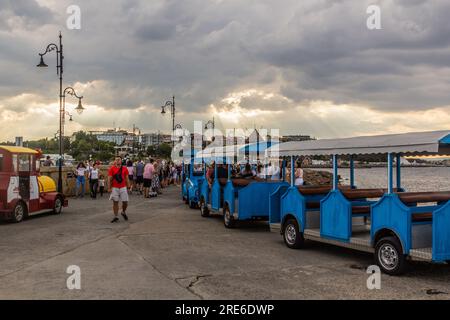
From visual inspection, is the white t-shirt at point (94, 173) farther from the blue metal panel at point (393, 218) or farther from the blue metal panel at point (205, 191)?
the blue metal panel at point (393, 218)

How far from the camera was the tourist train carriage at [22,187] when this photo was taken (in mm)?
14961

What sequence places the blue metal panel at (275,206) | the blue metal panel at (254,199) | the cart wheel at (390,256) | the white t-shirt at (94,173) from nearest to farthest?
the cart wheel at (390,256) → the blue metal panel at (275,206) → the blue metal panel at (254,199) → the white t-shirt at (94,173)

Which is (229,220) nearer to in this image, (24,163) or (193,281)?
(193,281)

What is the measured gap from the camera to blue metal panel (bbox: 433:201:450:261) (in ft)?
24.6

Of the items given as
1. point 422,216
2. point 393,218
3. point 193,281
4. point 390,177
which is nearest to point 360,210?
point 390,177

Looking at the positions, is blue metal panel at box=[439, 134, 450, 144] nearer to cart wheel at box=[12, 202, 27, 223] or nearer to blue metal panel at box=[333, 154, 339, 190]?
blue metal panel at box=[333, 154, 339, 190]

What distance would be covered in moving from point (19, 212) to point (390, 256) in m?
11.4

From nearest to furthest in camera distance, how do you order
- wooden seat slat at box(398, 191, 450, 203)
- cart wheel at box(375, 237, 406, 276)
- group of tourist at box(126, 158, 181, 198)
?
1. cart wheel at box(375, 237, 406, 276)
2. wooden seat slat at box(398, 191, 450, 203)
3. group of tourist at box(126, 158, 181, 198)

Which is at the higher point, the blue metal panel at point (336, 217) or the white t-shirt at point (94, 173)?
the white t-shirt at point (94, 173)

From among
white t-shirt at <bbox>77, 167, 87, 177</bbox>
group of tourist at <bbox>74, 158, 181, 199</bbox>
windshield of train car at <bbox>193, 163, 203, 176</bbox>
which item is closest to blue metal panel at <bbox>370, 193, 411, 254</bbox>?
windshield of train car at <bbox>193, 163, 203, 176</bbox>

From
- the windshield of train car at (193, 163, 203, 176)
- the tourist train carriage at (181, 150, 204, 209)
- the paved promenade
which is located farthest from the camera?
the windshield of train car at (193, 163, 203, 176)

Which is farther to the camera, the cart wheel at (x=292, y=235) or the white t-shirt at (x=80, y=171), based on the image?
the white t-shirt at (x=80, y=171)

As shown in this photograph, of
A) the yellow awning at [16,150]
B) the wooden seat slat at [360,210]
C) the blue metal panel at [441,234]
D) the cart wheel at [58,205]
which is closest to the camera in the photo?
the blue metal panel at [441,234]

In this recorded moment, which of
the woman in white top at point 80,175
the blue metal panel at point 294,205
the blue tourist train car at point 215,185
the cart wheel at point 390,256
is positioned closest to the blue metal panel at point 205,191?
the blue tourist train car at point 215,185
